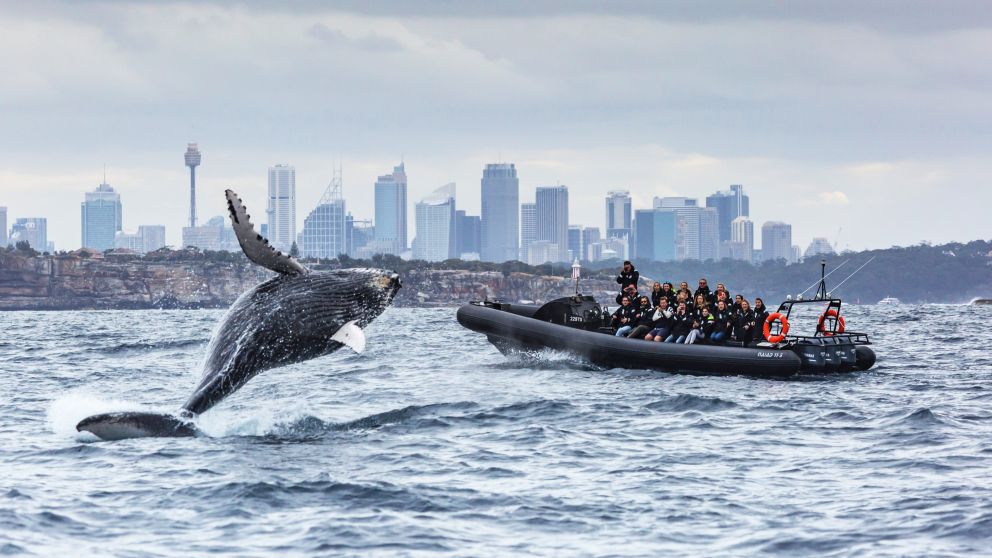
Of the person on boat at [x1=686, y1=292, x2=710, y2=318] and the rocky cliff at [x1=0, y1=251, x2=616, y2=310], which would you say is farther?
the rocky cliff at [x1=0, y1=251, x2=616, y2=310]

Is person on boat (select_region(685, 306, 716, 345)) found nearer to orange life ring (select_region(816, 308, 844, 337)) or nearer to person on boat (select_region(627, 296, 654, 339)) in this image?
person on boat (select_region(627, 296, 654, 339))

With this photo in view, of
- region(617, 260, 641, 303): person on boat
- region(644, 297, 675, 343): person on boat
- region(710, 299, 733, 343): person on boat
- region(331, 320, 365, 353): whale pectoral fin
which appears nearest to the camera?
region(331, 320, 365, 353): whale pectoral fin

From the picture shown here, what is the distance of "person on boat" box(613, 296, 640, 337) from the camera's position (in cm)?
2570

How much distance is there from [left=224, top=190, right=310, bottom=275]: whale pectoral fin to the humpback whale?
169 mm

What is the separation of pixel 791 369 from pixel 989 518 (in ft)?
39.4

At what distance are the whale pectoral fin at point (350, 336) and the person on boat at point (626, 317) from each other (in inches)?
521

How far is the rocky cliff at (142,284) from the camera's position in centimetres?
14862

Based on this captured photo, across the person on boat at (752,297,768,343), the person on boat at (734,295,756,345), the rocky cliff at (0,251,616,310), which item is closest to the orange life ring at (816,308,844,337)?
the person on boat at (752,297,768,343)

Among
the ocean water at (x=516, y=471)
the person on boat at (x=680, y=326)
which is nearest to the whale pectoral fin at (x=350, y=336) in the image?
the ocean water at (x=516, y=471)

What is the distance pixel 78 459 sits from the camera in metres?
14.0

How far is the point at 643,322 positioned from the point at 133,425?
14.2 m

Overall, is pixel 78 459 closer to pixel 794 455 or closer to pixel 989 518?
pixel 794 455

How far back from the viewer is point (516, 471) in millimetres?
13680

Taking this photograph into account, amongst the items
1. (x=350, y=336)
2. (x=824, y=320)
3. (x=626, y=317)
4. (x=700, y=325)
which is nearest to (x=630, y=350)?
(x=626, y=317)
